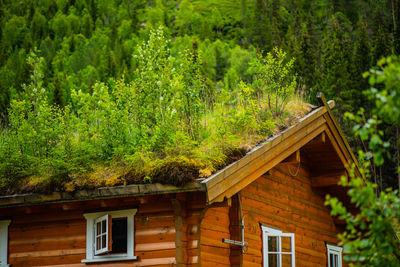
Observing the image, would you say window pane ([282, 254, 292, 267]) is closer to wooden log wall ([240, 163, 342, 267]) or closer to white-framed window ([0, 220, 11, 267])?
wooden log wall ([240, 163, 342, 267])

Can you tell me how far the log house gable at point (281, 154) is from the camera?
375 inches

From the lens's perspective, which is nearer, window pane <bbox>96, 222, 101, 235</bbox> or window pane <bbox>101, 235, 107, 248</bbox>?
window pane <bbox>101, 235, 107, 248</bbox>

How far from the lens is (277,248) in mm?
11898

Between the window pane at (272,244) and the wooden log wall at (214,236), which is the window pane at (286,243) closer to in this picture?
the window pane at (272,244)

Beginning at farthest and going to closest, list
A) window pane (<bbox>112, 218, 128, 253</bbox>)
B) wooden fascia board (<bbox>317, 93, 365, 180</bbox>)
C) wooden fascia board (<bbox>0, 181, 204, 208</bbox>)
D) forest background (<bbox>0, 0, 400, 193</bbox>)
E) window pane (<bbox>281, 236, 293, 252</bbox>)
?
forest background (<bbox>0, 0, 400, 193</bbox>), wooden fascia board (<bbox>317, 93, 365, 180</bbox>), window pane (<bbox>281, 236, 293, 252</bbox>), window pane (<bbox>112, 218, 128, 253</bbox>), wooden fascia board (<bbox>0, 181, 204, 208</bbox>)

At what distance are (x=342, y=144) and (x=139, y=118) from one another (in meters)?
4.68

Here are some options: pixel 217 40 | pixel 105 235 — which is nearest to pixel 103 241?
pixel 105 235

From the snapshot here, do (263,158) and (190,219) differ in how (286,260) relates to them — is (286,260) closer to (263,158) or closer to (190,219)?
(263,158)

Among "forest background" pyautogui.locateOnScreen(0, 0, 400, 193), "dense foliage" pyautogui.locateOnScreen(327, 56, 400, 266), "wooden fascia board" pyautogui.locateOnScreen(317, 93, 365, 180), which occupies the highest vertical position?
"forest background" pyautogui.locateOnScreen(0, 0, 400, 193)

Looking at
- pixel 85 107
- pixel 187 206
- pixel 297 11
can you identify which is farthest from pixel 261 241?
pixel 297 11

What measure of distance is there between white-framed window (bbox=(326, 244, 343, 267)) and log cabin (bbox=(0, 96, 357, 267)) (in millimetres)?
581

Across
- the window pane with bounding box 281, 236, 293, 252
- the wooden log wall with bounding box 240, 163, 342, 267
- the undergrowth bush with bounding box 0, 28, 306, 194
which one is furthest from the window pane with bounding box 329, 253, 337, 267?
the undergrowth bush with bounding box 0, 28, 306, 194

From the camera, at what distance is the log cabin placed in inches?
386

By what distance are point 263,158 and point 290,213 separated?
9.23 feet
